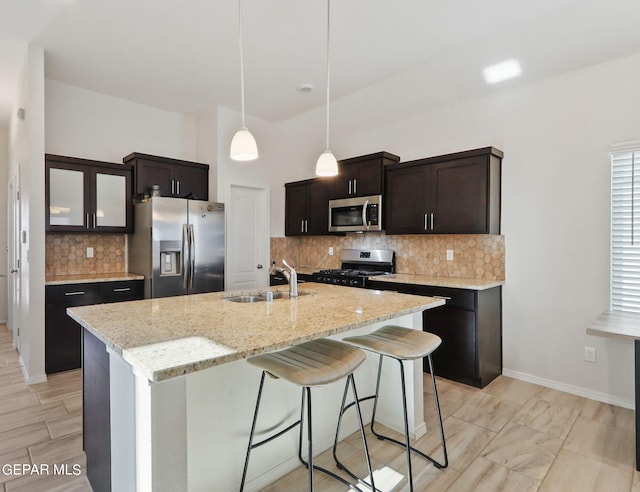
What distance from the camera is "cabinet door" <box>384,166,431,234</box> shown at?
3.81 m

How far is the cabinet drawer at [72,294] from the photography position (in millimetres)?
3438

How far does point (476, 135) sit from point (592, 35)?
1.19m

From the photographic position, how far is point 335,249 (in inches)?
199

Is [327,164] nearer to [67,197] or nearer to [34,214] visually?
[34,214]

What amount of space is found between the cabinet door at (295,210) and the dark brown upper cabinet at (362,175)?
610 mm

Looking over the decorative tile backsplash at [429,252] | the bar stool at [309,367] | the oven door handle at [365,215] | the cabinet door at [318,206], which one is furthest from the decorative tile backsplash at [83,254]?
the bar stool at [309,367]

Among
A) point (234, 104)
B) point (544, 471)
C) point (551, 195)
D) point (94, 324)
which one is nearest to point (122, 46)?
point (234, 104)

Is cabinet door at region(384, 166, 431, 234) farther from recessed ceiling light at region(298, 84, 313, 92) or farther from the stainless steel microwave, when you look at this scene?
recessed ceiling light at region(298, 84, 313, 92)

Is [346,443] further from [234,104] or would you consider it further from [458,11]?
[234,104]

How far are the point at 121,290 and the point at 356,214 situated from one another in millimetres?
2684

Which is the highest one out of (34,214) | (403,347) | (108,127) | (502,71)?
(502,71)

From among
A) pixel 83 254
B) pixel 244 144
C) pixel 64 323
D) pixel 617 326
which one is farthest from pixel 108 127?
pixel 617 326
